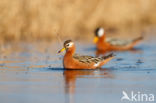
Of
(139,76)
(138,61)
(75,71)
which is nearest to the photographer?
(139,76)

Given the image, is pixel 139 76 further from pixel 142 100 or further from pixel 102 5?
pixel 102 5

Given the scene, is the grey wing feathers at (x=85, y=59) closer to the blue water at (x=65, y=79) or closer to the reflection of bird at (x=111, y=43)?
the blue water at (x=65, y=79)

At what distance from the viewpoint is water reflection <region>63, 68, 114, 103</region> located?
37.1ft

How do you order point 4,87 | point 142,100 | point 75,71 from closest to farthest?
point 142,100 → point 4,87 → point 75,71

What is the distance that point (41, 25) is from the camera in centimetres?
2172

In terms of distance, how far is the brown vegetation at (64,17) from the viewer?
2066 cm

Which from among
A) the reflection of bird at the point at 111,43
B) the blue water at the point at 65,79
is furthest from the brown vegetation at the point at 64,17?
the blue water at the point at 65,79

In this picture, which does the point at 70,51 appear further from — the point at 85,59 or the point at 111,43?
the point at 111,43

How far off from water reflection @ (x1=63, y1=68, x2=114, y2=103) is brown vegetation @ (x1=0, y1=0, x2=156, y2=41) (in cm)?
641

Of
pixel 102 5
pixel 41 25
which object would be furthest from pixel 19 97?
pixel 102 5

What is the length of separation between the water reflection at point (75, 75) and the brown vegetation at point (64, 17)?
641cm

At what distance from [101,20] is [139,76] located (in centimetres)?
1239

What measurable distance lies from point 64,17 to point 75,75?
29.5ft

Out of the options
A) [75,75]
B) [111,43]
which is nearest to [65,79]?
[75,75]
